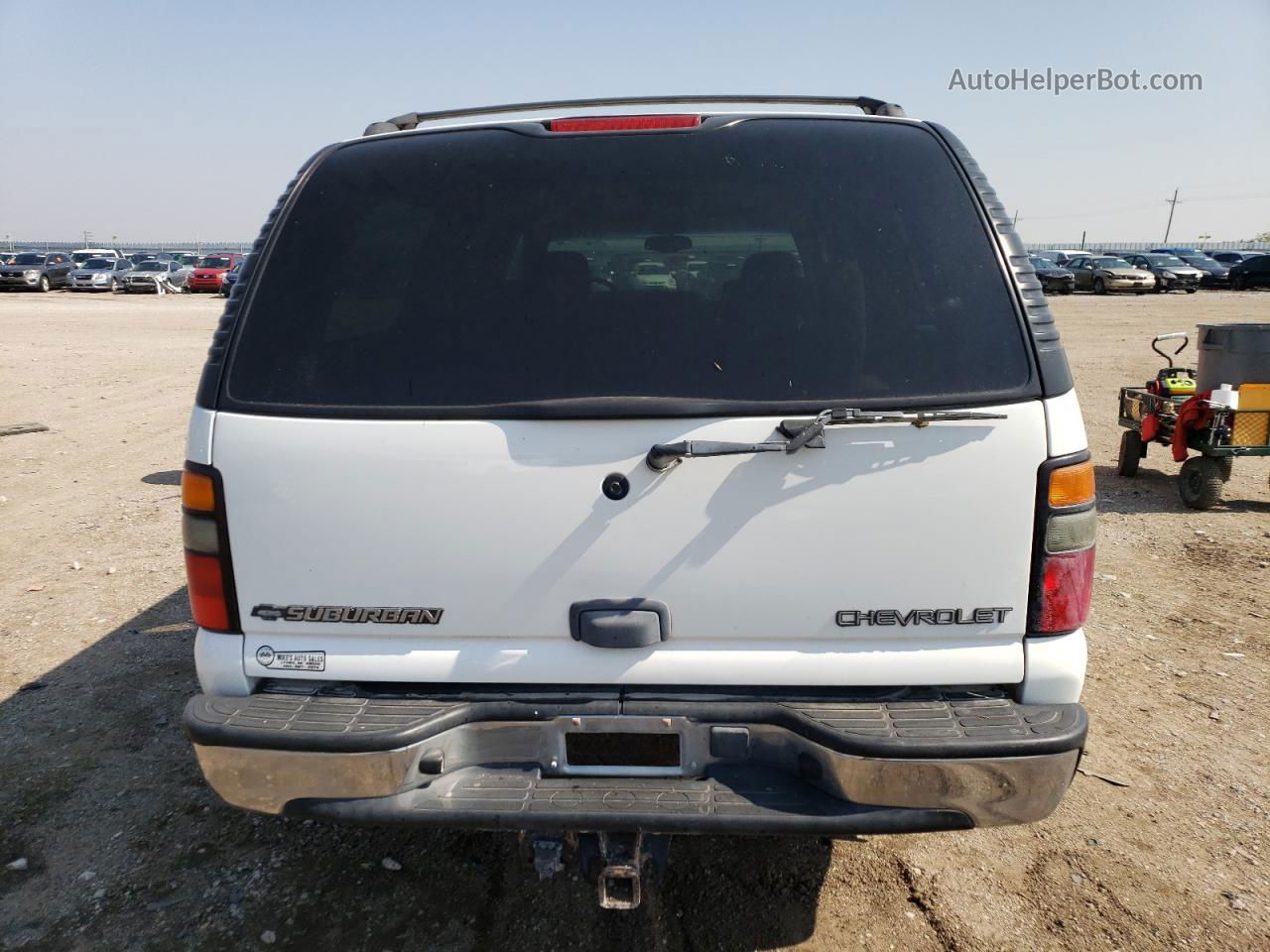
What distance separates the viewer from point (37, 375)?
1407cm

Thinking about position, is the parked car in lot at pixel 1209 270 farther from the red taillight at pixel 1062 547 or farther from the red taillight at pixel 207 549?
the red taillight at pixel 207 549

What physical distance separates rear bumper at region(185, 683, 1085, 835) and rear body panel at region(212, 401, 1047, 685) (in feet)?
0.26

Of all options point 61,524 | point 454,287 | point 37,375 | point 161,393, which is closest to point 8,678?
point 61,524

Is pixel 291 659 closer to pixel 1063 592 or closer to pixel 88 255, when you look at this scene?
pixel 1063 592

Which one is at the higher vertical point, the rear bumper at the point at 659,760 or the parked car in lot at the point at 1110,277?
the rear bumper at the point at 659,760

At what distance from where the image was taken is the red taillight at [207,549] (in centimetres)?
236

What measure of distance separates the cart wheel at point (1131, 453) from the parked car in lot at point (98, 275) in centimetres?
4268

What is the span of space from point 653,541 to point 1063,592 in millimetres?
1007

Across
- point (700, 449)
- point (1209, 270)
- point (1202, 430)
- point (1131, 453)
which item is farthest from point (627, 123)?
point (1209, 270)

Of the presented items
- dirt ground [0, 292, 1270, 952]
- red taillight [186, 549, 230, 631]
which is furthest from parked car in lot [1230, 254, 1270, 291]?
red taillight [186, 549, 230, 631]

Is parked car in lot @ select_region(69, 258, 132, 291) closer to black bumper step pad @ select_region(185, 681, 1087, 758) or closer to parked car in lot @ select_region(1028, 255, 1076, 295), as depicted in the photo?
parked car in lot @ select_region(1028, 255, 1076, 295)

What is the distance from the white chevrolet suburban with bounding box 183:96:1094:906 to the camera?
225 cm

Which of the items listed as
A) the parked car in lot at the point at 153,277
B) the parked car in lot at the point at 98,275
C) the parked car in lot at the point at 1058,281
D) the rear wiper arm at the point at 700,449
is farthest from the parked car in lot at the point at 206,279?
the rear wiper arm at the point at 700,449

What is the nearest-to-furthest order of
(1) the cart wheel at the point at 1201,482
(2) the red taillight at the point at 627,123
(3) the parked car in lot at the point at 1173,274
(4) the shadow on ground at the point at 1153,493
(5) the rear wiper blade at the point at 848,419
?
(5) the rear wiper blade at the point at 848,419 → (2) the red taillight at the point at 627,123 → (1) the cart wheel at the point at 1201,482 → (4) the shadow on ground at the point at 1153,493 → (3) the parked car in lot at the point at 1173,274
